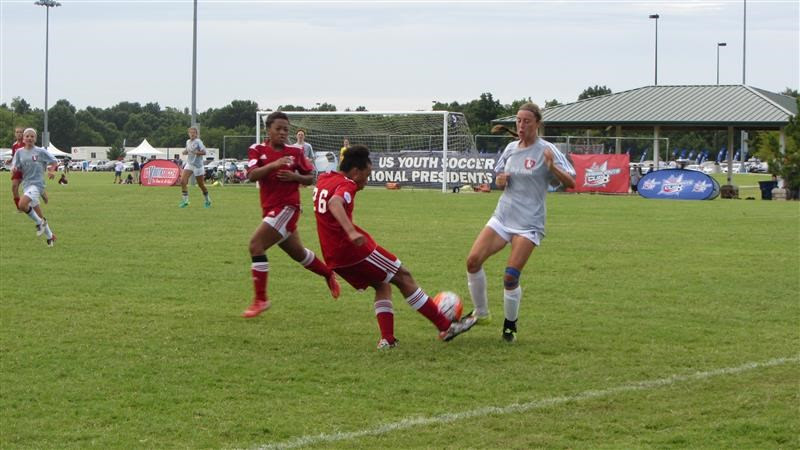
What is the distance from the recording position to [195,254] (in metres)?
15.5

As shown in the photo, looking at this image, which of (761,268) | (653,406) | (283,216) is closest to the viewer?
(653,406)

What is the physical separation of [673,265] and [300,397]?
28.5ft

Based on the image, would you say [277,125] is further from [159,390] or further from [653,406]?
[653,406]

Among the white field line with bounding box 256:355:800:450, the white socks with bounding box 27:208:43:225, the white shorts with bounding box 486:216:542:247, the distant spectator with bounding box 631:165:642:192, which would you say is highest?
the distant spectator with bounding box 631:165:642:192

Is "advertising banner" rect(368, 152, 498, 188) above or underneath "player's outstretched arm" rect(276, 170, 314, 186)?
above

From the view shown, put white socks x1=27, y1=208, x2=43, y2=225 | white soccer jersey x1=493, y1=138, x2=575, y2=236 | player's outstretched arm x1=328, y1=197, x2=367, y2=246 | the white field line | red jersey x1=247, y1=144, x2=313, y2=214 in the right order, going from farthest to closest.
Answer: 1. white socks x1=27, y1=208, x2=43, y2=225
2. red jersey x1=247, y1=144, x2=313, y2=214
3. white soccer jersey x1=493, y1=138, x2=575, y2=236
4. player's outstretched arm x1=328, y1=197, x2=367, y2=246
5. the white field line

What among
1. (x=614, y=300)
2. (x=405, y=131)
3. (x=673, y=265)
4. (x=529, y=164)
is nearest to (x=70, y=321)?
(x=529, y=164)

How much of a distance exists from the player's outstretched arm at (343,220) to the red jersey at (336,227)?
0.26 ft

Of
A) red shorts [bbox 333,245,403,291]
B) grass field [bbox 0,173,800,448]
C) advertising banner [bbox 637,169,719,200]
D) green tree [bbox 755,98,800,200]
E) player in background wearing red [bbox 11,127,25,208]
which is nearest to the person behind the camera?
grass field [bbox 0,173,800,448]

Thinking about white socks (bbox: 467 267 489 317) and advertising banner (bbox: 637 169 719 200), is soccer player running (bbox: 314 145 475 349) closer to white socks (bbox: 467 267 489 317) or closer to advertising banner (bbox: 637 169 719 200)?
white socks (bbox: 467 267 489 317)

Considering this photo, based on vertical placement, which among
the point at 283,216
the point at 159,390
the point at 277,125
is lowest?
the point at 159,390

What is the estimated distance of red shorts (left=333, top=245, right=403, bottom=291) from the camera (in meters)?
8.62

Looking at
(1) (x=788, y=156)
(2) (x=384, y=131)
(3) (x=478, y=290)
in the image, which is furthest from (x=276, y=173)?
(2) (x=384, y=131)

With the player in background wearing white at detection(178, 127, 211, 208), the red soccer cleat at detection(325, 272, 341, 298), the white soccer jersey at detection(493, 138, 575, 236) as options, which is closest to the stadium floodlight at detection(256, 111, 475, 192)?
the player in background wearing white at detection(178, 127, 211, 208)
